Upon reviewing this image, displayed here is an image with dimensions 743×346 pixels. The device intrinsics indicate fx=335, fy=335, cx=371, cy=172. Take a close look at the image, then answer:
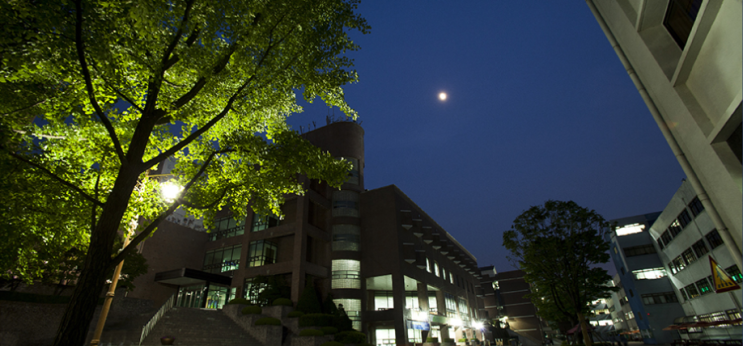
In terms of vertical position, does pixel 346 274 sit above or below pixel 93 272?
above

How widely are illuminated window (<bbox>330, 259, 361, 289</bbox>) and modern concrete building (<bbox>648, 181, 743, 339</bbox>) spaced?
29.5 metres

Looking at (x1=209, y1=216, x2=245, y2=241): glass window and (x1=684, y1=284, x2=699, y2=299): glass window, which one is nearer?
(x1=684, y1=284, x2=699, y2=299): glass window

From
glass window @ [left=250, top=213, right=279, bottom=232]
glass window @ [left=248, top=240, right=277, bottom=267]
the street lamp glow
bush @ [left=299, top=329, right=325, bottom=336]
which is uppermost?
glass window @ [left=250, top=213, right=279, bottom=232]

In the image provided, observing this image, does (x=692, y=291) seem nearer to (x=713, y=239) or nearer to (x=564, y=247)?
(x=713, y=239)

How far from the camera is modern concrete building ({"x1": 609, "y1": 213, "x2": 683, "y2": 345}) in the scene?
43.0m

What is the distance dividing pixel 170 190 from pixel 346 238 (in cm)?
2682

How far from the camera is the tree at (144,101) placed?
21.6 ft

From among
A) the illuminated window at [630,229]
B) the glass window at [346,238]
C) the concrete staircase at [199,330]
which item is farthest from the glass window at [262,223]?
the illuminated window at [630,229]

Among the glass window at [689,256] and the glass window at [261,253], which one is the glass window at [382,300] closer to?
the glass window at [261,253]

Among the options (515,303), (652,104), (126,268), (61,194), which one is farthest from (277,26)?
(515,303)

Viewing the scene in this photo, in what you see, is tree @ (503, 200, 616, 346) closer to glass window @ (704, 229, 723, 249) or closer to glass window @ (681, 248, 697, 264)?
glass window @ (704, 229, 723, 249)

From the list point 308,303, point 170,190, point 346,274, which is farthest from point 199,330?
point 346,274

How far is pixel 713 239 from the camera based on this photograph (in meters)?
29.5

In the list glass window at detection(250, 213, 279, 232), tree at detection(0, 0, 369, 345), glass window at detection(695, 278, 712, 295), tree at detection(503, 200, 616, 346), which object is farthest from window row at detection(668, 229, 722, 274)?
glass window at detection(250, 213, 279, 232)
